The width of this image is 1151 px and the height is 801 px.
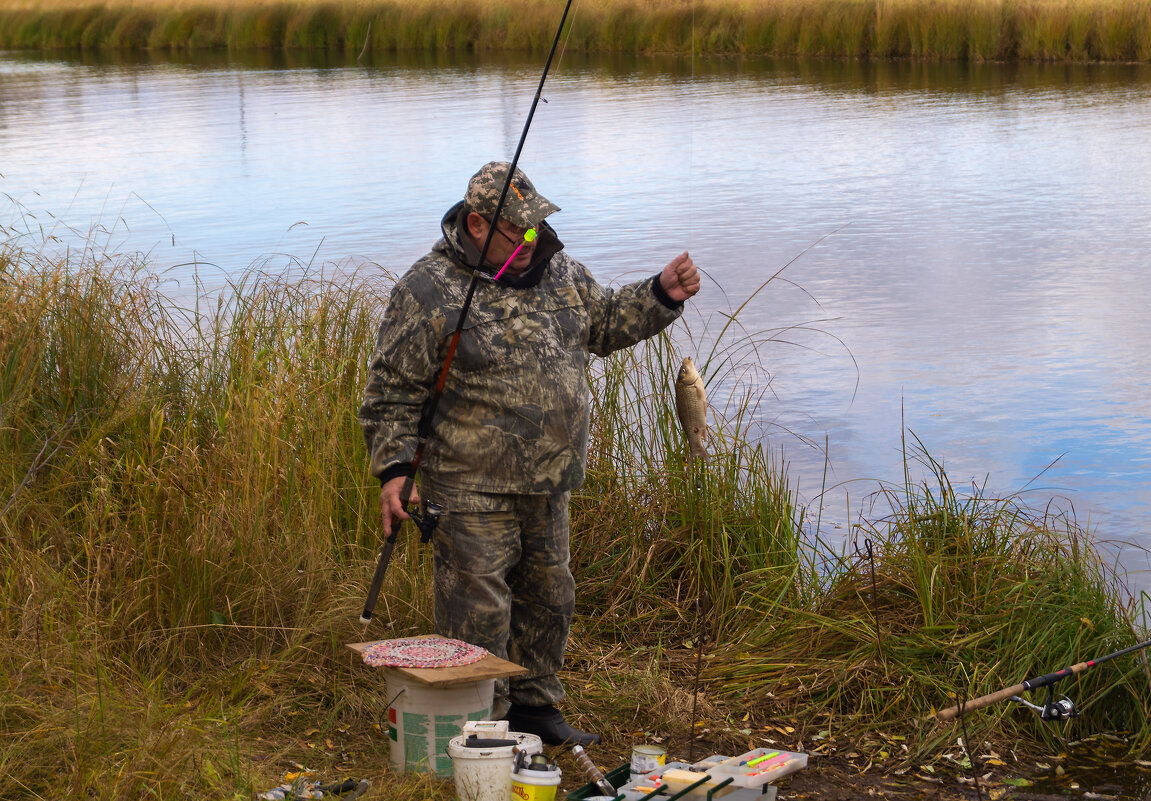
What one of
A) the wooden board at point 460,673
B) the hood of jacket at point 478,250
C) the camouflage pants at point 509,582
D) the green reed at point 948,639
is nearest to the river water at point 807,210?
the green reed at point 948,639

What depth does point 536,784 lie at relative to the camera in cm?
328

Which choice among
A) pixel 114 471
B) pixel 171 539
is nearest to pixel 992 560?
pixel 171 539

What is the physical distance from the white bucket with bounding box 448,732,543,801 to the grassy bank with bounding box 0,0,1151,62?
17682mm

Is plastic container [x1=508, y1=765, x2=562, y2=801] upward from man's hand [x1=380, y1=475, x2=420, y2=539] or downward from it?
downward

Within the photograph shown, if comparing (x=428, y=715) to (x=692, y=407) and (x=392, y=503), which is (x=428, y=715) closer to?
(x=392, y=503)

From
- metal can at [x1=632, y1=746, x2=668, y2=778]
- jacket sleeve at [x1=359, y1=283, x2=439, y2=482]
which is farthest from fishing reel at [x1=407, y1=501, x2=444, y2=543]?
metal can at [x1=632, y1=746, x2=668, y2=778]

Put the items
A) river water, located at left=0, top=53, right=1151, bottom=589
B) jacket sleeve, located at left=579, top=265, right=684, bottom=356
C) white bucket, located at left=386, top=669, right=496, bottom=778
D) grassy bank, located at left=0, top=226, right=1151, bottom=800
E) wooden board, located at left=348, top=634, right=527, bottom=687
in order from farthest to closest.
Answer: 1. river water, located at left=0, top=53, right=1151, bottom=589
2. jacket sleeve, located at left=579, top=265, right=684, bottom=356
3. grassy bank, located at left=0, top=226, right=1151, bottom=800
4. white bucket, located at left=386, top=669, right=496, bottom=778
5. wooden board, located at left=348, top=634, right=527, bottom=687

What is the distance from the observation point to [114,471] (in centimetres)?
502

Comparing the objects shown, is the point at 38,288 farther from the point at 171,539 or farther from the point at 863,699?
the point at 863,699

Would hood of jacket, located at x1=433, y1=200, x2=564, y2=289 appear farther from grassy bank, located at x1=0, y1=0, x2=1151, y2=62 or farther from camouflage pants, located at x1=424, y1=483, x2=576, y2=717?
grassy bank, located at x1=0, y1=0, x2=1151, y2=62

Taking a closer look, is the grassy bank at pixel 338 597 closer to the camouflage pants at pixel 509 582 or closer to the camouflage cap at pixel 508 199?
the camouflage pants at pixel 509 582

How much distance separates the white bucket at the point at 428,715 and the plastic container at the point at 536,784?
0.31 meters

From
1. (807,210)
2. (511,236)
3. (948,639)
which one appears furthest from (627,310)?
(807,210)

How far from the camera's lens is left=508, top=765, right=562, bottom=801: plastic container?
326 centimetres
